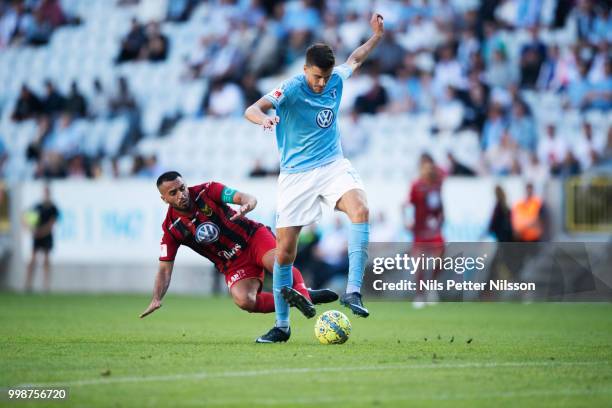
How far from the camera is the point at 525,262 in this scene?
1809cm

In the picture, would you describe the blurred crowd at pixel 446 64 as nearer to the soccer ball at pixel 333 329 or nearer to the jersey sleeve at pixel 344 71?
the jersey sleeve at pixel 344 71

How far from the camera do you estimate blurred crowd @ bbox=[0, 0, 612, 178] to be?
20781 millimetres

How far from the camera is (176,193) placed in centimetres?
1020

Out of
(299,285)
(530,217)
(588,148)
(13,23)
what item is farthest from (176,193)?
(13,23)

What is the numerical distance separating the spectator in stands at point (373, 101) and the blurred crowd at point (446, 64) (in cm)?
2

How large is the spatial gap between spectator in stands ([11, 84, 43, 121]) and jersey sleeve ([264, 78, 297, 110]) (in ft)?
55.7

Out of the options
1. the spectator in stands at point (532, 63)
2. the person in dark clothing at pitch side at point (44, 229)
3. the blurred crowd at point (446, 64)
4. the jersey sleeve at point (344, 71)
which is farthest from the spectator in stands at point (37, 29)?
the jersey sleeve at point (344, 71)

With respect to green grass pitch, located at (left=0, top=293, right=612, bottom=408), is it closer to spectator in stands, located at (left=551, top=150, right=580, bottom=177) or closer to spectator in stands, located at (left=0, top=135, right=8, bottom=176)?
spectator in stands, located at (left=551, top=150, right=580, bottom=177)

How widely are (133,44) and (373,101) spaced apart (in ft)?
22.0

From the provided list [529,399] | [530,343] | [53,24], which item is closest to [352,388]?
[529,399]

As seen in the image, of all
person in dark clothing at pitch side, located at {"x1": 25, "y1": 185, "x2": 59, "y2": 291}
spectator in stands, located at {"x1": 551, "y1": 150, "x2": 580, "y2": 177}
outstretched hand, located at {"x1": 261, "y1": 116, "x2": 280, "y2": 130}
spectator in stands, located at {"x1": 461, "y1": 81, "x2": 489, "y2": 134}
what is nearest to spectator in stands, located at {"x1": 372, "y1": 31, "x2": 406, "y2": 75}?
spectator in stands, located at {"x1": 461, "y1": 81, "x2": 489, "y2": 134}

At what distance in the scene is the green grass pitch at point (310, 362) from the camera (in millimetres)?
6641

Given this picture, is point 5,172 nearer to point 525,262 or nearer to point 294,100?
point 525,262

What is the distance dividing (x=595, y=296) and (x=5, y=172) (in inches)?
532
